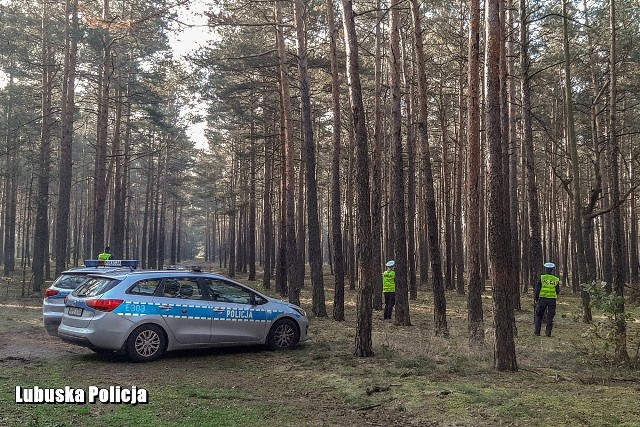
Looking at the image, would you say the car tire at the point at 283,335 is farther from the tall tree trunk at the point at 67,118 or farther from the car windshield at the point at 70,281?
the tall tree trunk at the point at 67,118

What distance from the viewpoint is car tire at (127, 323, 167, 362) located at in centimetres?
955

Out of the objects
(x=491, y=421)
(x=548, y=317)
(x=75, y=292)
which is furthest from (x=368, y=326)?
(x=548, y=317)

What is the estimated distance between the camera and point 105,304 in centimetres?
944

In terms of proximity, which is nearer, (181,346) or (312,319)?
(181,346)

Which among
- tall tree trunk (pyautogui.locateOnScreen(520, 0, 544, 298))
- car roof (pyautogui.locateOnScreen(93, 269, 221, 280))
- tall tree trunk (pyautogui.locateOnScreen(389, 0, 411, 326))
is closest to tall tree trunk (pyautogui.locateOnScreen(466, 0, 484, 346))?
tall tree trunk (pyautogui.locateOnScreen(389, 0, 411, 326))

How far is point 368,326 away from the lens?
10180 millimetres

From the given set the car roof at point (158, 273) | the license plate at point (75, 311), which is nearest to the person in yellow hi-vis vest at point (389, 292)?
the car roof at point (158, 273)

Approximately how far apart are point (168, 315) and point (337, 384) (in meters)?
3.52

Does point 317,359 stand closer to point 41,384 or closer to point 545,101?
point 41,384

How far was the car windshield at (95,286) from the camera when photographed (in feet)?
31.8

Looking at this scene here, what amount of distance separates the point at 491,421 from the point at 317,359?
4.53 metres

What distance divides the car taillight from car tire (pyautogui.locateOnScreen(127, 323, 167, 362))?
0.57m

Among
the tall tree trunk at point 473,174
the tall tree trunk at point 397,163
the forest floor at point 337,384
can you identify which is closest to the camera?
the forest floor at point 337,384

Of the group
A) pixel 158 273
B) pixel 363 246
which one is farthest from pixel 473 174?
pixel 158 273
